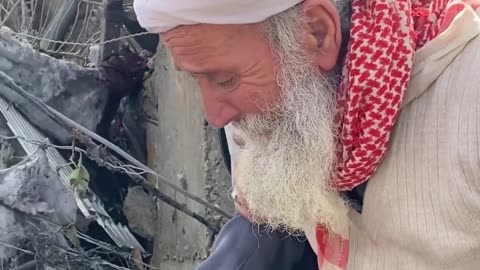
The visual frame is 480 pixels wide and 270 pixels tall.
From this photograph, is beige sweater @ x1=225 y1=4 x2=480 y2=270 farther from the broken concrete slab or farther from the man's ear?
the broken concrete slab

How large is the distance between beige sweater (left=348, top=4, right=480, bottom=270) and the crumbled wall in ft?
5.35

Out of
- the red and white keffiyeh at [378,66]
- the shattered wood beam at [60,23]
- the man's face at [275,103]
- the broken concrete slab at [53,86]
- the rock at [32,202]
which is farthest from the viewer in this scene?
the shattered wood beam at [60,23]

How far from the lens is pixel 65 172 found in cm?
372

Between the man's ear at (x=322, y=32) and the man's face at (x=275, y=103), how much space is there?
2cm

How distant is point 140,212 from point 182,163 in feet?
1.47

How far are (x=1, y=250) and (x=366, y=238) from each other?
1850 mm

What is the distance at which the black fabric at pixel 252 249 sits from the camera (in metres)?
2.07

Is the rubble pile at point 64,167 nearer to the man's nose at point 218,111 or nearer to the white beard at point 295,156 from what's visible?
the white beard at point 295,156

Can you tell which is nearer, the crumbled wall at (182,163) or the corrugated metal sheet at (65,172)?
the crumbled wall at (182,163)

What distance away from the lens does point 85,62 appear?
4.49 m

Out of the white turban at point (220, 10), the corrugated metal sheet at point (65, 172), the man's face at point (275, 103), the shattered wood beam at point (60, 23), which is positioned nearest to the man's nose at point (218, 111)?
the man's face at point (275, 103)

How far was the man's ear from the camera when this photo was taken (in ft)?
5.60

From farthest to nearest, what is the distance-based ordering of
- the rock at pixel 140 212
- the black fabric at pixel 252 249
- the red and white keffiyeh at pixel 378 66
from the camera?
the rock at pixel 140 212
the black fabric at pixel 252 249
the red and white keffiyeh at pixel 378 66

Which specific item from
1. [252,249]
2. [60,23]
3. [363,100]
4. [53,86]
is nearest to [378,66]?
[363,100]
